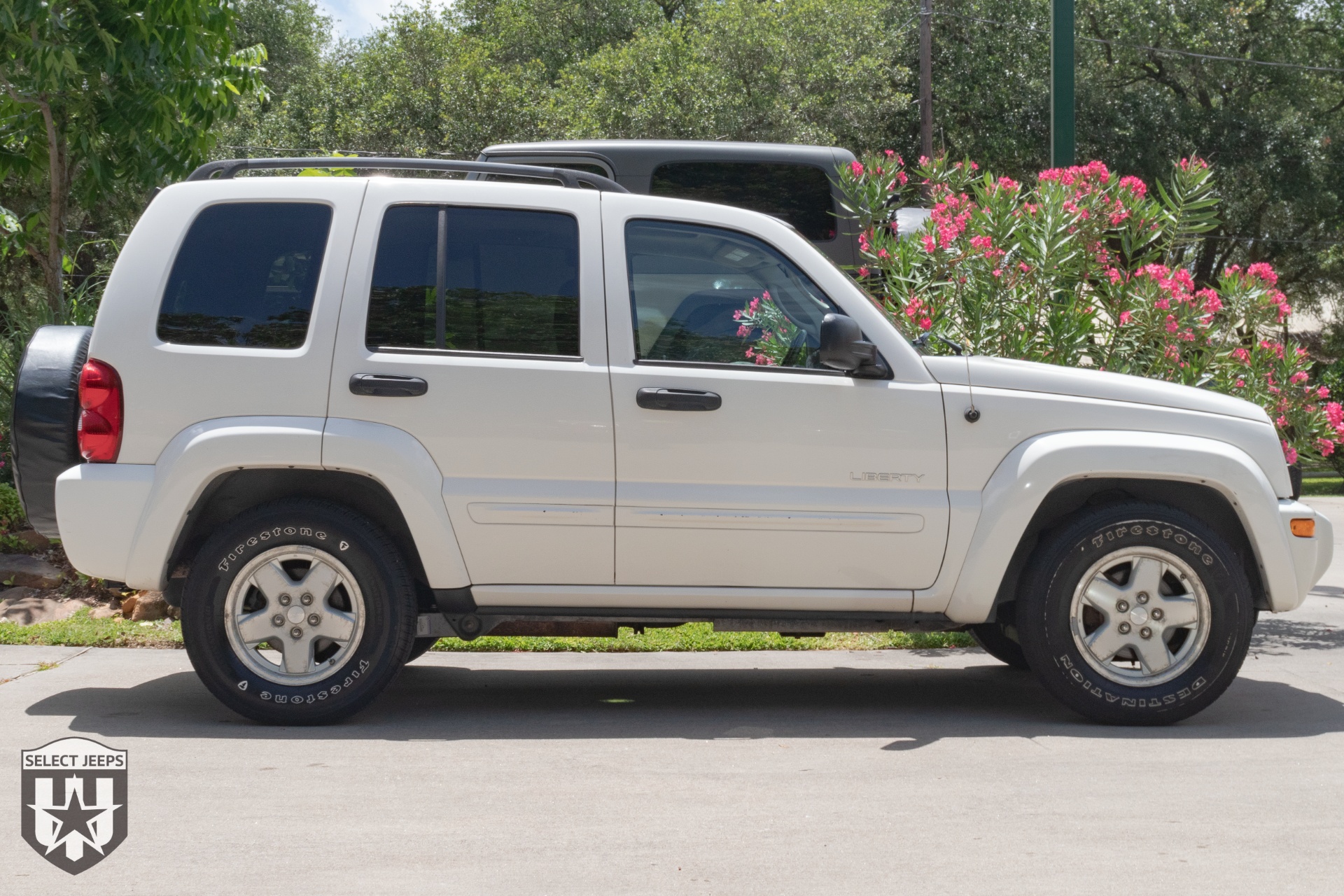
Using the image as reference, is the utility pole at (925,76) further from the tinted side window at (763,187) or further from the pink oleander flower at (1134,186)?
the pink oleander flower at (1134,186)

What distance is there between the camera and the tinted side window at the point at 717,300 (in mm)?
5430

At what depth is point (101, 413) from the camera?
17.1 ft

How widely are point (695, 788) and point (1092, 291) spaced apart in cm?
409

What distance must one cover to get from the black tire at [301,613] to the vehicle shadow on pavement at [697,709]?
14 centimetres

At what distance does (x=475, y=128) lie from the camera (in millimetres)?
23250

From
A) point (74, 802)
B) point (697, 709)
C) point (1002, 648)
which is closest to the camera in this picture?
point (74, 802)

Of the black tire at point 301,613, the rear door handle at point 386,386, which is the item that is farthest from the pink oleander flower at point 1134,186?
the black tire at point 301,613

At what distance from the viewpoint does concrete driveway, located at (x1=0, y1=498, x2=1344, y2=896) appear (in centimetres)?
378

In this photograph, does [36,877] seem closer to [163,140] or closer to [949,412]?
[949,412]

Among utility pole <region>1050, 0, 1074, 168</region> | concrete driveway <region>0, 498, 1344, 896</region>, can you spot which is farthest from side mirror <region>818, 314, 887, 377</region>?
utility pole <region>1050, 0, 1074, 168</region>

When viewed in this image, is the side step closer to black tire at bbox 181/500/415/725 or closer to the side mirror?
black tire at bbox 181/500/415/725

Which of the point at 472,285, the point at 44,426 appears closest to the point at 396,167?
the point at 472,285

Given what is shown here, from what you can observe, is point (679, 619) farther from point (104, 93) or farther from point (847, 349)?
point (104, 93)

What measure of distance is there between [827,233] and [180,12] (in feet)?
15.6
